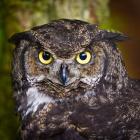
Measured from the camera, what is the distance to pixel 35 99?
163 inches

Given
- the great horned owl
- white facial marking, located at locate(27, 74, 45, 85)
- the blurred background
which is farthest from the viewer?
the blurred background

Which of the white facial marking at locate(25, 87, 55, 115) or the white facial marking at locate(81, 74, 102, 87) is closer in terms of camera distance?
the white facial marking at locate(81, 74, 102, 87)

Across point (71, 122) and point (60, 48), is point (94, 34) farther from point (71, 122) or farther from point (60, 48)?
point (71, 122)

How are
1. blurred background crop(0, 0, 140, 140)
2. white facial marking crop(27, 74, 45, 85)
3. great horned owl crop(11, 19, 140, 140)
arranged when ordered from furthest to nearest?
blurred background crop(0, 0, 140, 140) < white facial marking crop(27, 74, 45, 85) < great horned owl crop(11, 19, 140, 140)

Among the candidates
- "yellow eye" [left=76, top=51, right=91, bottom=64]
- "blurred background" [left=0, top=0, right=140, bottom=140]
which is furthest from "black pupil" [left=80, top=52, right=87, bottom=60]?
"blurred background" [left=0, top=0, right=140, bottom=140]

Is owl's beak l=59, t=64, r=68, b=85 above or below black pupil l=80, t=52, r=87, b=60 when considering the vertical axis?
below

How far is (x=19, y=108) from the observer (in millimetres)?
4250

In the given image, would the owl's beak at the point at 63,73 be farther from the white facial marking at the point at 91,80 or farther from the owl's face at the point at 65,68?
the white facial marking at the point at 91,80

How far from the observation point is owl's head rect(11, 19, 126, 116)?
3908mm

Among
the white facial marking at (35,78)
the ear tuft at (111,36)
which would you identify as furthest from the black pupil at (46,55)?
the ear tuft at (111,36)

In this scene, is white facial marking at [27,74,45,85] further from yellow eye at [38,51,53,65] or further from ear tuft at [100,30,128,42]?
ear tuft at [100,30,128,42]

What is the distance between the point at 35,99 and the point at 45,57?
1.02 feet

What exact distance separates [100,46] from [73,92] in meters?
0.31

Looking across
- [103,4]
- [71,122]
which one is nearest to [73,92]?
[71,122]
